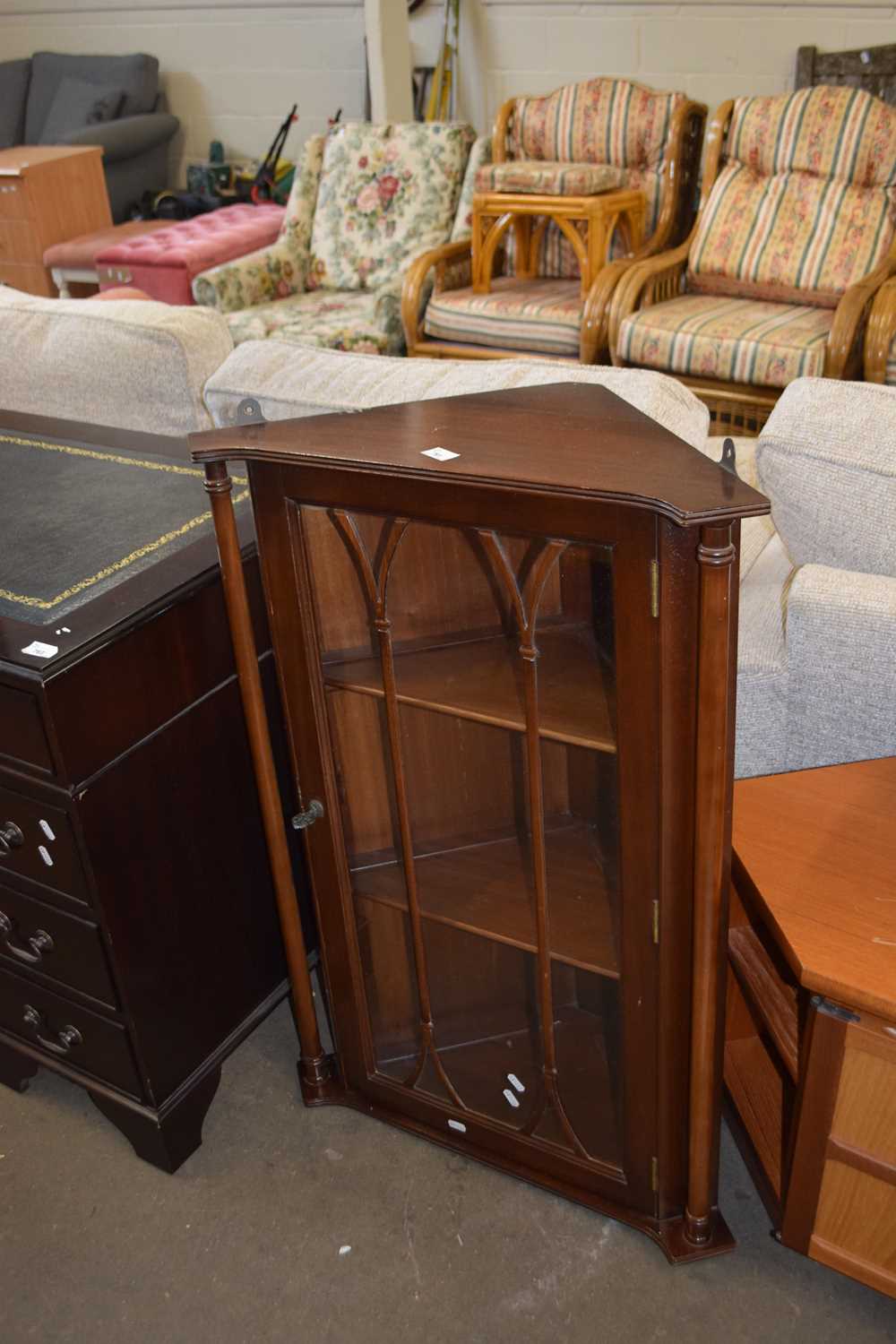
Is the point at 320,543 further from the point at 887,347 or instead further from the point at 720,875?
the point at 887,347

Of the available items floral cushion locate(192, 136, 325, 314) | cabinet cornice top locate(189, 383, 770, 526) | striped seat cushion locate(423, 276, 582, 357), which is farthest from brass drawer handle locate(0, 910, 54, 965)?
floral cushion locate(192, 136, 325, 314)

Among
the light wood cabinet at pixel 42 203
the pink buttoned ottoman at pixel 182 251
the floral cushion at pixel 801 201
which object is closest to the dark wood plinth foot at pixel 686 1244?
the floral cushion at pixel 801 201

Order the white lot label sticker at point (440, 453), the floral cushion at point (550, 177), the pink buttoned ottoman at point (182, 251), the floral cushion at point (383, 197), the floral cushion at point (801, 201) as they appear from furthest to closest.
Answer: the pink buttoned ottoman at point (182, 251) → the floral cushion at point (383, 197) → the floral cushion at point (550, 177) → the floral cushion at point (801, 201) → the white lot label sticker at point (440, 453)

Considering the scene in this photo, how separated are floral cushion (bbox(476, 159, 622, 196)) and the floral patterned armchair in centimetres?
37

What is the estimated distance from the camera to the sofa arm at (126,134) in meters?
5.11

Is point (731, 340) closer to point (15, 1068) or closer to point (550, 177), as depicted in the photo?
point (550, 177)

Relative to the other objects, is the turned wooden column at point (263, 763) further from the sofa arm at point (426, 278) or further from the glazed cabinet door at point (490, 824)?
the sofa arm at point (426, 278)

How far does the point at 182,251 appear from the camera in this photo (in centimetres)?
409

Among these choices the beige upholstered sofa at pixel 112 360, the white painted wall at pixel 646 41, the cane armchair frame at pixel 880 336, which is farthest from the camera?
the white painted wall at pixel 646 41

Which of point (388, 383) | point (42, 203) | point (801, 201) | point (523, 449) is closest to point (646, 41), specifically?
point (801, 201)

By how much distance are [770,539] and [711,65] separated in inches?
118

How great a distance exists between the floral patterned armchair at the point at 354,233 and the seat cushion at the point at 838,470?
8.21 ft

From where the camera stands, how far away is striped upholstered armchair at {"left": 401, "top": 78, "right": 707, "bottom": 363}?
3.50m

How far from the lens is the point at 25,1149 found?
1.69 metres
